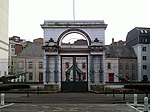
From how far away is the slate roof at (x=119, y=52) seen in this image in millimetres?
93375

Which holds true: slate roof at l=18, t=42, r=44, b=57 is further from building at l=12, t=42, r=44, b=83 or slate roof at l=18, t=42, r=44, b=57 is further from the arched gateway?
the arched gateway

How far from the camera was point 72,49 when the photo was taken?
47406 mm

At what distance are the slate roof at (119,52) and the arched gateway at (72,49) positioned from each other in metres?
44.0

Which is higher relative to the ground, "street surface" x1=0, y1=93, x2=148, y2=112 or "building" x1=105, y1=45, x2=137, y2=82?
"building" x1=105, y1=45, x2=137, y2=82

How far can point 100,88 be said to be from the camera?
4581cm

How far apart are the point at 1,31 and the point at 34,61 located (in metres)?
19.8

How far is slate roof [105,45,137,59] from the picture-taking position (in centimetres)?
9338

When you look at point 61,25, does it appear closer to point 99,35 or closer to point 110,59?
point 99,35

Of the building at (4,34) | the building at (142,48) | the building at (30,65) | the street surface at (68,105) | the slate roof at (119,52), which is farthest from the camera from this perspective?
the slate roof at (119,52)

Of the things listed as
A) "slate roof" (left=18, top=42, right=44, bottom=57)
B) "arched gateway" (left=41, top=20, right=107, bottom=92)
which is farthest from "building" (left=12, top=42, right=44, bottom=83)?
"arched gateway" (left=41, top=20, right=107, bottom=92)

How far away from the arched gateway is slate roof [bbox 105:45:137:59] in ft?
144

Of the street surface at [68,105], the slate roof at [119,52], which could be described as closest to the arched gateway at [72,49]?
the street surface at [68,105]

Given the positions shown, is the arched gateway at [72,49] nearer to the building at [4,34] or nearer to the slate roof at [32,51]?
the building at [4,34]

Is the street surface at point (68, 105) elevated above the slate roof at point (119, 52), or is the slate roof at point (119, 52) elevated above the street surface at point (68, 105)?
the slate roof at point (119, 52)
